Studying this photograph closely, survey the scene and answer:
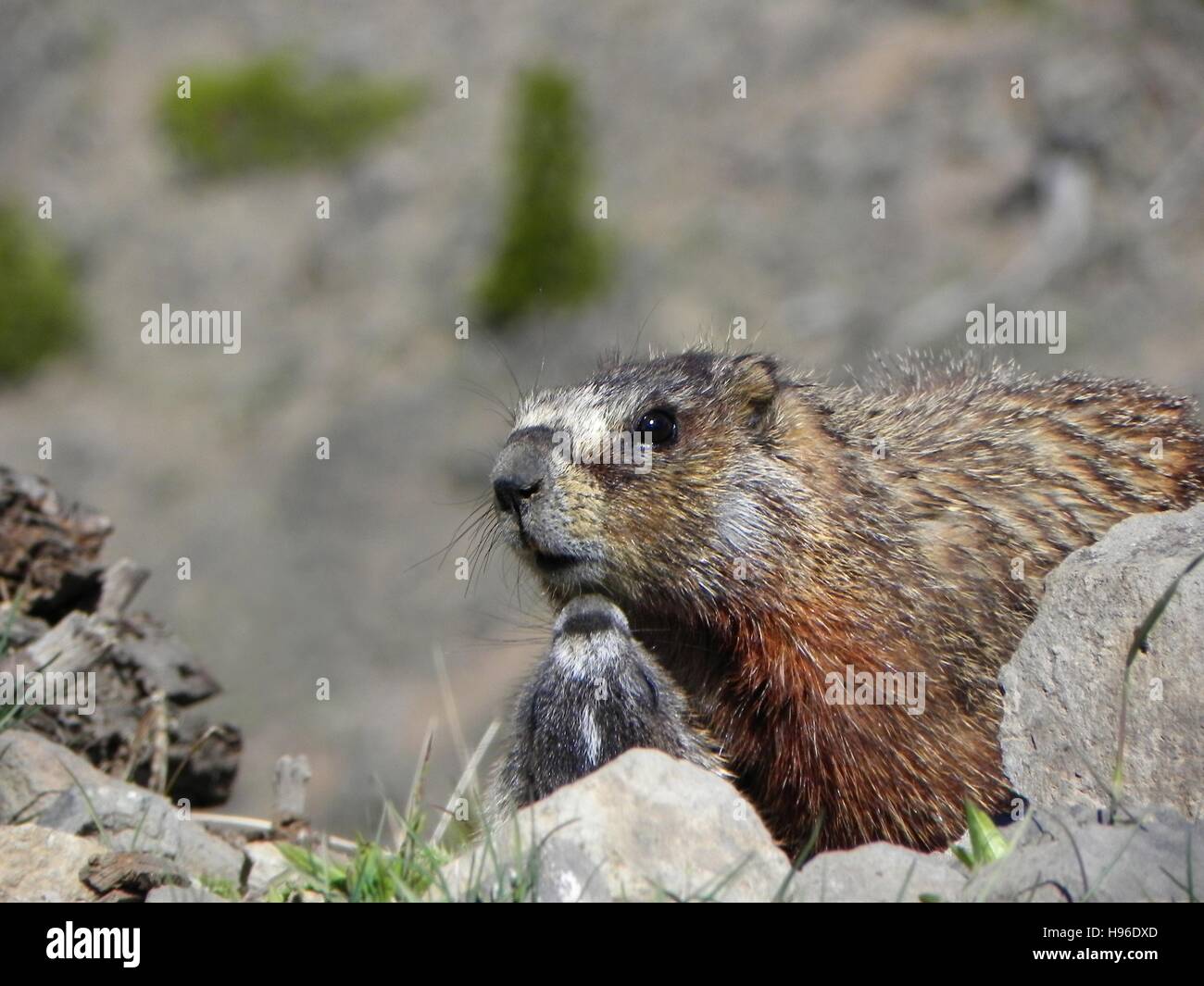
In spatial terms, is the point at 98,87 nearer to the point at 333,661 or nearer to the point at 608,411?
the point at 333,661

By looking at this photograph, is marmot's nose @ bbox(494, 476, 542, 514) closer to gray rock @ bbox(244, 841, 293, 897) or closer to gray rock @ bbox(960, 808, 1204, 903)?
gray rock @ bbox(244, 841, 293, 897)

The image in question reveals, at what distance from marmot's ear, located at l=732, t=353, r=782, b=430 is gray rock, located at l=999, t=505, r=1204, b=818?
160 centimetres

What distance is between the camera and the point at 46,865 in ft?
17.8

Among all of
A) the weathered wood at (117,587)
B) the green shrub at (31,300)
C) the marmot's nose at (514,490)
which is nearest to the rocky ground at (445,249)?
the green shrub at (31,300)

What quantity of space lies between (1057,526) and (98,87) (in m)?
54.8

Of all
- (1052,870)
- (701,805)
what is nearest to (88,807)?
(701,805)

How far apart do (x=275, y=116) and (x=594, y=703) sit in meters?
52.8

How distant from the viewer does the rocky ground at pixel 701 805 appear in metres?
4.71

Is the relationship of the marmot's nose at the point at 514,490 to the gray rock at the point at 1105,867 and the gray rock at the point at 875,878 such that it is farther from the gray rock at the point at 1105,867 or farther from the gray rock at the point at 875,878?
the gray rock at the point at 1105,867

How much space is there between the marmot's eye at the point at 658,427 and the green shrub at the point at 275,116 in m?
47.6

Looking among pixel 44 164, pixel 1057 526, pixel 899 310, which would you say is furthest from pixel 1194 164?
pixel 44 164

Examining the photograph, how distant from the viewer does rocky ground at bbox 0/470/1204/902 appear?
471 centimetres

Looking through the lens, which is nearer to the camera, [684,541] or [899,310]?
[684,541]

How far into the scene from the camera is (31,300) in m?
51.4
